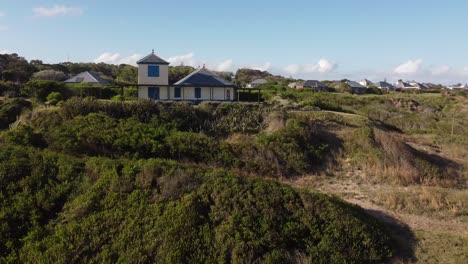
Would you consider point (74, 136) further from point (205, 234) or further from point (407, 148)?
point (407, 148)

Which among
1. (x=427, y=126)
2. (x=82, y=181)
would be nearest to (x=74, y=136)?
(x=82, y=181)

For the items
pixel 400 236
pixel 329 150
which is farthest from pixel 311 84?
pixel 400 236

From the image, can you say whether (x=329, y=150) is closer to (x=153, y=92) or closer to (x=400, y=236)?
(x=400, y=236)

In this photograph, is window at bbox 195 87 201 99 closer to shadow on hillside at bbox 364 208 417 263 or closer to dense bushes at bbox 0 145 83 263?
dense bushes at bbox 0 145 83 263

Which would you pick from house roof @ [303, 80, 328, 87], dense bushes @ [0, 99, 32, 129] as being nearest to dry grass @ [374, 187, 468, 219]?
dense bushes @ [0, 99, 32, 129]

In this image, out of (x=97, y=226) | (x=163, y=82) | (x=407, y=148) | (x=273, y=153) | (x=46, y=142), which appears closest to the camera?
(x=97, y=226)

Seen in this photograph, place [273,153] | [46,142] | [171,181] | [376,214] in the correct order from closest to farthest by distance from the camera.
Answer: [171,181] → [376,214] → [46,142] → [273,153]

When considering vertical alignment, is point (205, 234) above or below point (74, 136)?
below
